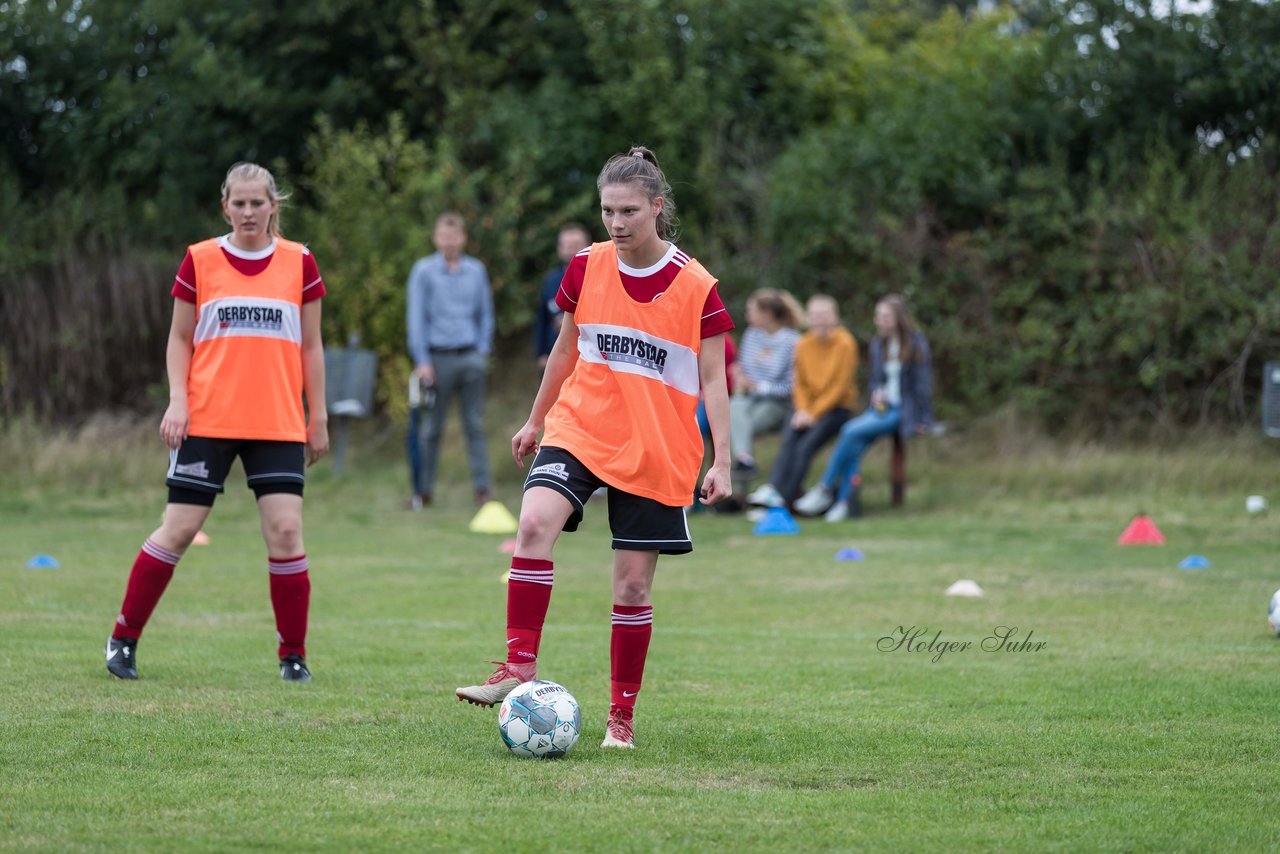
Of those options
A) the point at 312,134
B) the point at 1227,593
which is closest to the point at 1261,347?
the point at 1227,593

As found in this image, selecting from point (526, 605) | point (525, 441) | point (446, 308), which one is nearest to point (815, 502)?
point (446, 308)

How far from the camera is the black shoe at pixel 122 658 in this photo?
6230mm

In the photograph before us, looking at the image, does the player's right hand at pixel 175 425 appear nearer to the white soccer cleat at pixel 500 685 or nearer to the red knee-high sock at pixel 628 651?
the white soccer cleat at pixel 500 685

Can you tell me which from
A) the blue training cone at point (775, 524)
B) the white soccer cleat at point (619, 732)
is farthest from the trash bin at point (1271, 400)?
the white soccer cleat at point (619, 732)

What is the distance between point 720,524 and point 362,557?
11.5 ft

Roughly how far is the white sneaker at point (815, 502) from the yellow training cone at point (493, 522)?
8.65 feet

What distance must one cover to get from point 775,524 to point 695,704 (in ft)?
23.1

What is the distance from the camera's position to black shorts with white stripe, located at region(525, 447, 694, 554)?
5.12m

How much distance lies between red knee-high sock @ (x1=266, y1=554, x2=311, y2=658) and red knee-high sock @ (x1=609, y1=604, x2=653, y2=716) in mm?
1660

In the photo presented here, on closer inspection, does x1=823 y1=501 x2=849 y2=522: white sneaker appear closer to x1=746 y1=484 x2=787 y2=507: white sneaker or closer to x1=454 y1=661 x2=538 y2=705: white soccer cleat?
x1=746 y1=484 x2=787 y2=507: white sneaker

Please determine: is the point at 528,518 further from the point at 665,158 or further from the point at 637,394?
the point at 665,158

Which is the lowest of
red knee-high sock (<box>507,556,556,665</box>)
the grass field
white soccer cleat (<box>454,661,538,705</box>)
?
the grass field

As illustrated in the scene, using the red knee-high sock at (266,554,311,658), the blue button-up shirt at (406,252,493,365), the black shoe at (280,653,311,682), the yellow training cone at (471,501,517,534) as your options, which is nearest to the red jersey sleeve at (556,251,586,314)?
the red knee-high sock at (266,554,311,658)

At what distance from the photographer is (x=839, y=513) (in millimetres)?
13961
